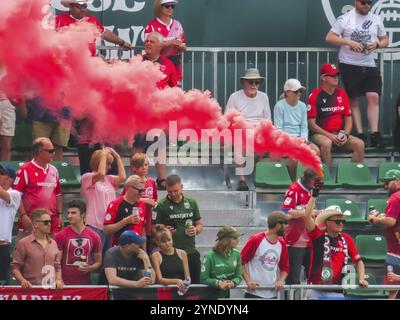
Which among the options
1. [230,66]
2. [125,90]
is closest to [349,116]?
Answer: [230,66]

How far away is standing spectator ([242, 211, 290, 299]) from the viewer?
14.5m

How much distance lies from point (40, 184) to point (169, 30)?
310 centimetres

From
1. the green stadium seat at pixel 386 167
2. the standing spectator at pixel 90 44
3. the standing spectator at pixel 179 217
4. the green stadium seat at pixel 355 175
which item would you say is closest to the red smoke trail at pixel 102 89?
the standing spectator at pixel 90 44

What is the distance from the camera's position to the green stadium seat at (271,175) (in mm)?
16625

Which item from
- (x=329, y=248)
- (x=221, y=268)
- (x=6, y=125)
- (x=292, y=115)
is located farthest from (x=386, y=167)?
(x=6, y=125)

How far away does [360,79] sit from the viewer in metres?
17.7

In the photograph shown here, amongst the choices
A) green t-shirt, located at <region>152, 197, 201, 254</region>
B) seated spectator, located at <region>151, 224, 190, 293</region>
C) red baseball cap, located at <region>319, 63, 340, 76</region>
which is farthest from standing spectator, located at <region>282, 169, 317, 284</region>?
red baseball cap, located at <region>319, 63, 340, 76</region>

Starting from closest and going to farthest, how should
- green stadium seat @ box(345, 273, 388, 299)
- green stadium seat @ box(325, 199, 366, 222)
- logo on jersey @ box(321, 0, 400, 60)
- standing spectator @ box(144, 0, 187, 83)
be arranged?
green stadium seat @ box(345, 273, 388, 299) → green stadium seat @ box(325, 199, 366, 222) → standing spectator @ box(144, 0, 187, 83) → logo on jersey @ box(321, 0, 400, 60)

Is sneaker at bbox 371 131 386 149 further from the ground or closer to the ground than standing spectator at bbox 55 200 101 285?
further from the ground

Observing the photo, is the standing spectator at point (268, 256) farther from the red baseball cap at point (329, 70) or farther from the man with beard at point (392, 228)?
the red baseball cap at point (329, 70)

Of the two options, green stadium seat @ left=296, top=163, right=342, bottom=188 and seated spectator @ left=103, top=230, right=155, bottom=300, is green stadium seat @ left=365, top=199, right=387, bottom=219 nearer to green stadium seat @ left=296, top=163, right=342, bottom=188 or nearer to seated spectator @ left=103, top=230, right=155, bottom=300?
green stadium seat @ left=296, top=163, right=342, bottom=188

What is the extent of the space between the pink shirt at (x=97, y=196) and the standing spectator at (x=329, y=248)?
2158 mm
